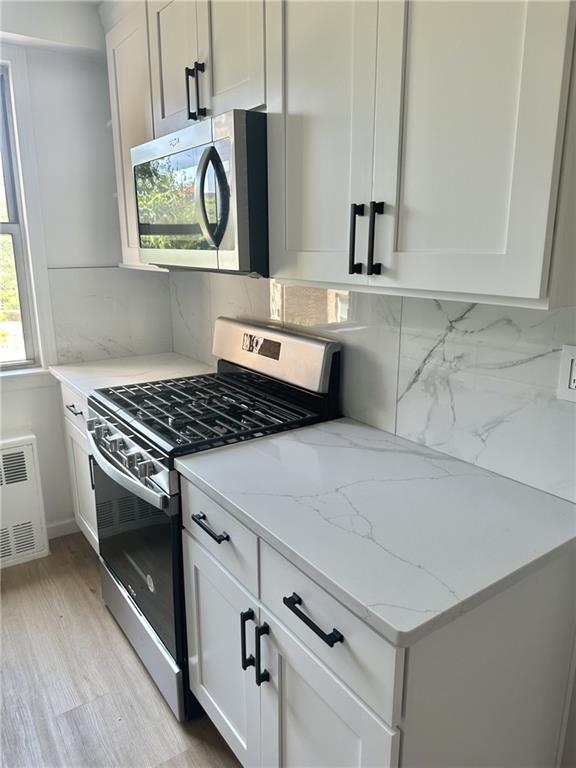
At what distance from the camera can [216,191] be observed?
61.0 inches

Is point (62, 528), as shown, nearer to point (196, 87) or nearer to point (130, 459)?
point (130, 459)

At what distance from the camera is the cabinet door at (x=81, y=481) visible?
2430 millimetres

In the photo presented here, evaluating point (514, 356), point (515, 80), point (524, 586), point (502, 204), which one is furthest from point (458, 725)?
point (515, 80)

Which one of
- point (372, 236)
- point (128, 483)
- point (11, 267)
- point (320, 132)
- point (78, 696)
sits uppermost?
point (320, 132)

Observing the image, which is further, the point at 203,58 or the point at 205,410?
the point at 205,410

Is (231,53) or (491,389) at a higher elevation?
(231,53)

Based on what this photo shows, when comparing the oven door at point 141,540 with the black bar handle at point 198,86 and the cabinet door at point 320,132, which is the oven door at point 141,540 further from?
the black bar handle at point 198,86

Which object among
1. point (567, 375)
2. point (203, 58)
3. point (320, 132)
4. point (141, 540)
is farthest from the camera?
point (141, 540)

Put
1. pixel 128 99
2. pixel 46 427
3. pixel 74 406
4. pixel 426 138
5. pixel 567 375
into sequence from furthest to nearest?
1. pixel 46 427
2. pixel 74 406
3. pixel 128 99
4. pixel 567 375
5. pixel 426 138

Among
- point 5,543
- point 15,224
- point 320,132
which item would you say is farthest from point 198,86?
point 5,543

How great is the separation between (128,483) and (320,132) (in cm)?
118

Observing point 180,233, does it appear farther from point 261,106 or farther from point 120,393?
point 120,393

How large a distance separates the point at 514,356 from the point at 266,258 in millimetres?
737

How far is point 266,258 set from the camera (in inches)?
62.1
